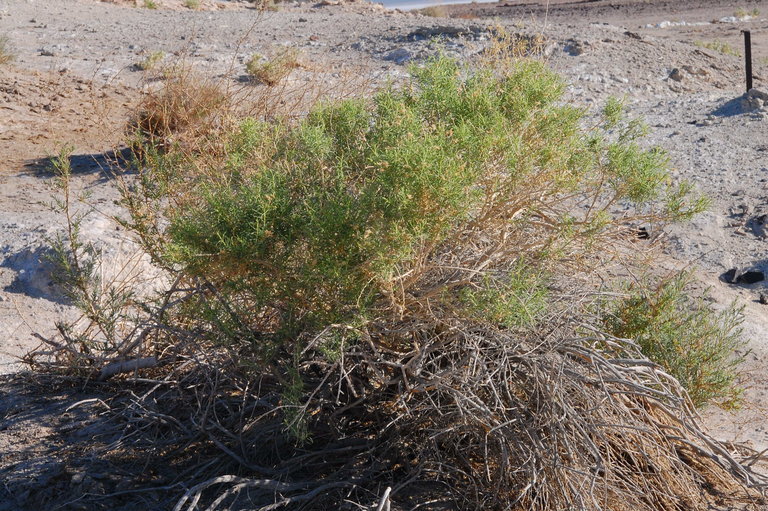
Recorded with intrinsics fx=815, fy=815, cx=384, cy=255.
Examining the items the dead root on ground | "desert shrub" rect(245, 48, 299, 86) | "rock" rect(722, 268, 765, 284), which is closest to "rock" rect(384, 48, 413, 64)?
"desert shrub" rect(245, 48, 299, 86)

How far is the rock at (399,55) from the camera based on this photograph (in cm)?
1240

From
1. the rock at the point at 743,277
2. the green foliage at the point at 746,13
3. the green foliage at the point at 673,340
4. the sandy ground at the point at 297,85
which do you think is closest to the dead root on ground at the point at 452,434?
the green foliage at the point at 673,340

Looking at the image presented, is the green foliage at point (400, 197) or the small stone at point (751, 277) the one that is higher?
the green foliage at point (400, 197)

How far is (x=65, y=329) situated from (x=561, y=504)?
2.96 m

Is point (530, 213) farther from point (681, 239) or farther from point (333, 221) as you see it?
point (681, 239)

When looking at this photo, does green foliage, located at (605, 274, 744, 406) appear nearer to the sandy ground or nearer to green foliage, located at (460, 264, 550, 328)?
the sandy ground

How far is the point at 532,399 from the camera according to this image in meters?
3.36

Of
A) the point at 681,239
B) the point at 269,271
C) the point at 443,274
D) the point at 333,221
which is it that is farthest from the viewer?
the point at 681,239

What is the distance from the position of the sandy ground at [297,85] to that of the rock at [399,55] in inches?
1.5

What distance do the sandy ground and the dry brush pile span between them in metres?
0.94

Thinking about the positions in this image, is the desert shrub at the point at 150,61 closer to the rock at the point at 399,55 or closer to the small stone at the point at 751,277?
the rock at the point at 399,55

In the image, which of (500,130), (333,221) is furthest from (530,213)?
(333,221)

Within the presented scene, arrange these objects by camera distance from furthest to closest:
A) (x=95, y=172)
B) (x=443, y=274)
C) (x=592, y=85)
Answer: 1. (x=592, y=85)
2. (x=95, y=172)
3. (x=443, y=274)

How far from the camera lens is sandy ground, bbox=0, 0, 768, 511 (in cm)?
611
